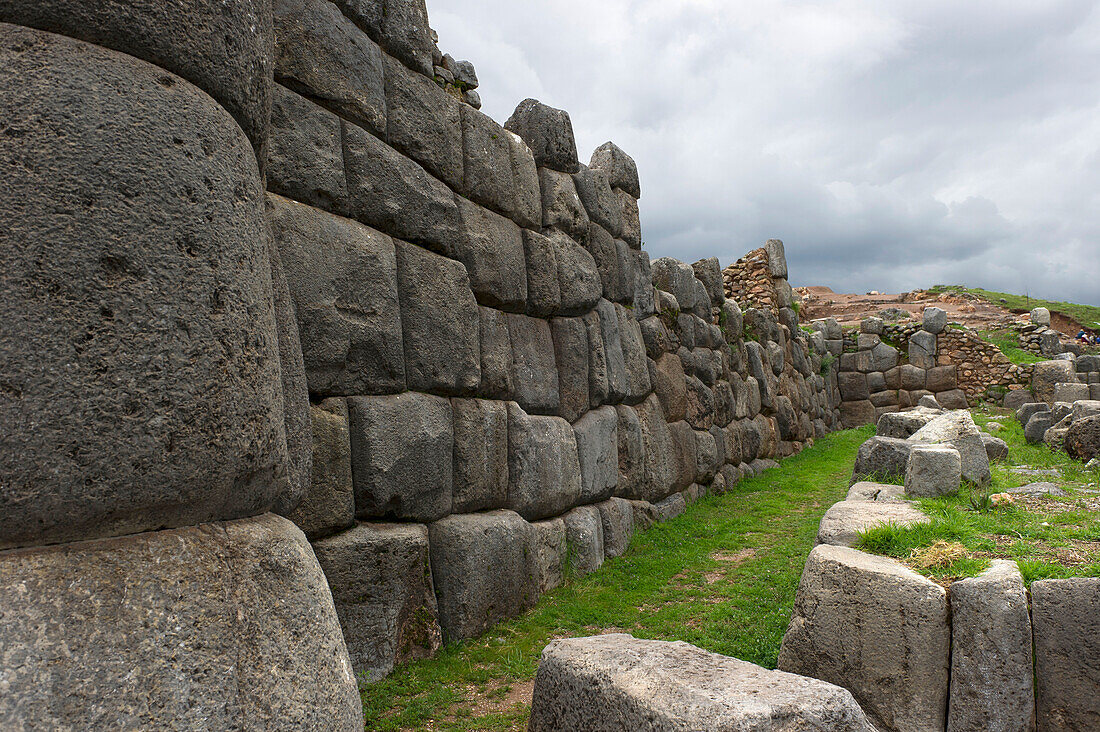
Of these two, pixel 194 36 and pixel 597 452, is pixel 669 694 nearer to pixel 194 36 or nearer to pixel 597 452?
pixel 194 36

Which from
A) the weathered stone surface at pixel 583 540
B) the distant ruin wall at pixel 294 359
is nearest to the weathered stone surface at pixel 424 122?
the distant ruin wall at pixel 294 359

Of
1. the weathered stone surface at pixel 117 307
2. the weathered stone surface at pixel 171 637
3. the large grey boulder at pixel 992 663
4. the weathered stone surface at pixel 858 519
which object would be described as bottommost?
the large grey boulder at pixel 992 663

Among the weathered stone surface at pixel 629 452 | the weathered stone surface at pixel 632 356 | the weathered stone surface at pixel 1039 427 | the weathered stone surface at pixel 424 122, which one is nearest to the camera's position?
the weathered stone surface at pixel 424 122

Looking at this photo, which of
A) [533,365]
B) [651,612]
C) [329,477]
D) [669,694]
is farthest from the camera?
[533,365]

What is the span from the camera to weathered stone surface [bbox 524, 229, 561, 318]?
20.4ft

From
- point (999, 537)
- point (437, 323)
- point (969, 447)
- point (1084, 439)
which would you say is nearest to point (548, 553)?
point (437, 323)

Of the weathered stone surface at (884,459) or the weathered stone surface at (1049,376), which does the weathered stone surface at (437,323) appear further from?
the weathered stone surface at (1049,376)

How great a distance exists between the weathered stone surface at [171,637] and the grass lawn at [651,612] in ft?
6.74

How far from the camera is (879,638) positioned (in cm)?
340

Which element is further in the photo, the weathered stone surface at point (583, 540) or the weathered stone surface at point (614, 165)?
the weathered stone surface at point (614, 165)

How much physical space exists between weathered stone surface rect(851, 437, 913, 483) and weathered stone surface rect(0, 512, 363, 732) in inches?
263

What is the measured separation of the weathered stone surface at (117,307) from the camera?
1587 millimetres

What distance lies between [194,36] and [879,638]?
A: 12.1 ft

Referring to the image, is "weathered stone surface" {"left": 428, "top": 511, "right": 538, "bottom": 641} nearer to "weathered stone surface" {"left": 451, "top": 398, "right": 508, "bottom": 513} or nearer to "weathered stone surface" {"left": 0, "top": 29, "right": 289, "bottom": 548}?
"weathered stone surface" {"left": 451, "top": 398, "right": 508, "bottom": 513}
